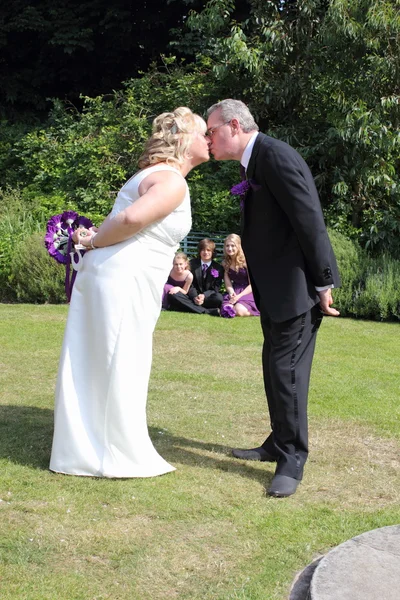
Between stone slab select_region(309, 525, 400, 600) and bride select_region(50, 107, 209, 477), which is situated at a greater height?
bride select_region(50, 107, 209, 477)

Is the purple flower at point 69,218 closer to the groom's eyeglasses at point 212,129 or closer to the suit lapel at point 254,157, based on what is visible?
the groom's eyeglasses at point 212,129

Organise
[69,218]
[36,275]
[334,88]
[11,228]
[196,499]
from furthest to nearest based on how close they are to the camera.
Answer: [11,228], [334,88], [36,275], [69,218], [196,499]

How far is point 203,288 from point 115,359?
26.2ft

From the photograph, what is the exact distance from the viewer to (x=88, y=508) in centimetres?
442

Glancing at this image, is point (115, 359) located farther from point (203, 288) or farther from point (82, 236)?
point (203, 288)

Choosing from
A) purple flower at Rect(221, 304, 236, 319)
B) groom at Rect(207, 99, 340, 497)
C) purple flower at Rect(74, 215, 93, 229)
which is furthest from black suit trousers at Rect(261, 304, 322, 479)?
purple flower at Rect(221, 304, 236, 319)

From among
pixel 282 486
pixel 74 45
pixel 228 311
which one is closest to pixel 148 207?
pixel 282 486

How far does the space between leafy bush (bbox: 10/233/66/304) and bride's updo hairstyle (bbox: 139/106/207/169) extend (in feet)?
27.6

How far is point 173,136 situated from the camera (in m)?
4.84

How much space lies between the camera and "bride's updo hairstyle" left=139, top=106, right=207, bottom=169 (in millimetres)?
4805

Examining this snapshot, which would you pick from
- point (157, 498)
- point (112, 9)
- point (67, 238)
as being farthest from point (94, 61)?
point (157, 498)

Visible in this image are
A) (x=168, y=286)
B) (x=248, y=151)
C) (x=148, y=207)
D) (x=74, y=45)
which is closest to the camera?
(x=148, y=207)

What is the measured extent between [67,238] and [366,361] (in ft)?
14.0

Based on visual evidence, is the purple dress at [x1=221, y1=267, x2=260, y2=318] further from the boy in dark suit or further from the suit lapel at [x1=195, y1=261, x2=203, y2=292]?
the suit lapel at [x1=195, y1=261, x2=203, y2=292]
